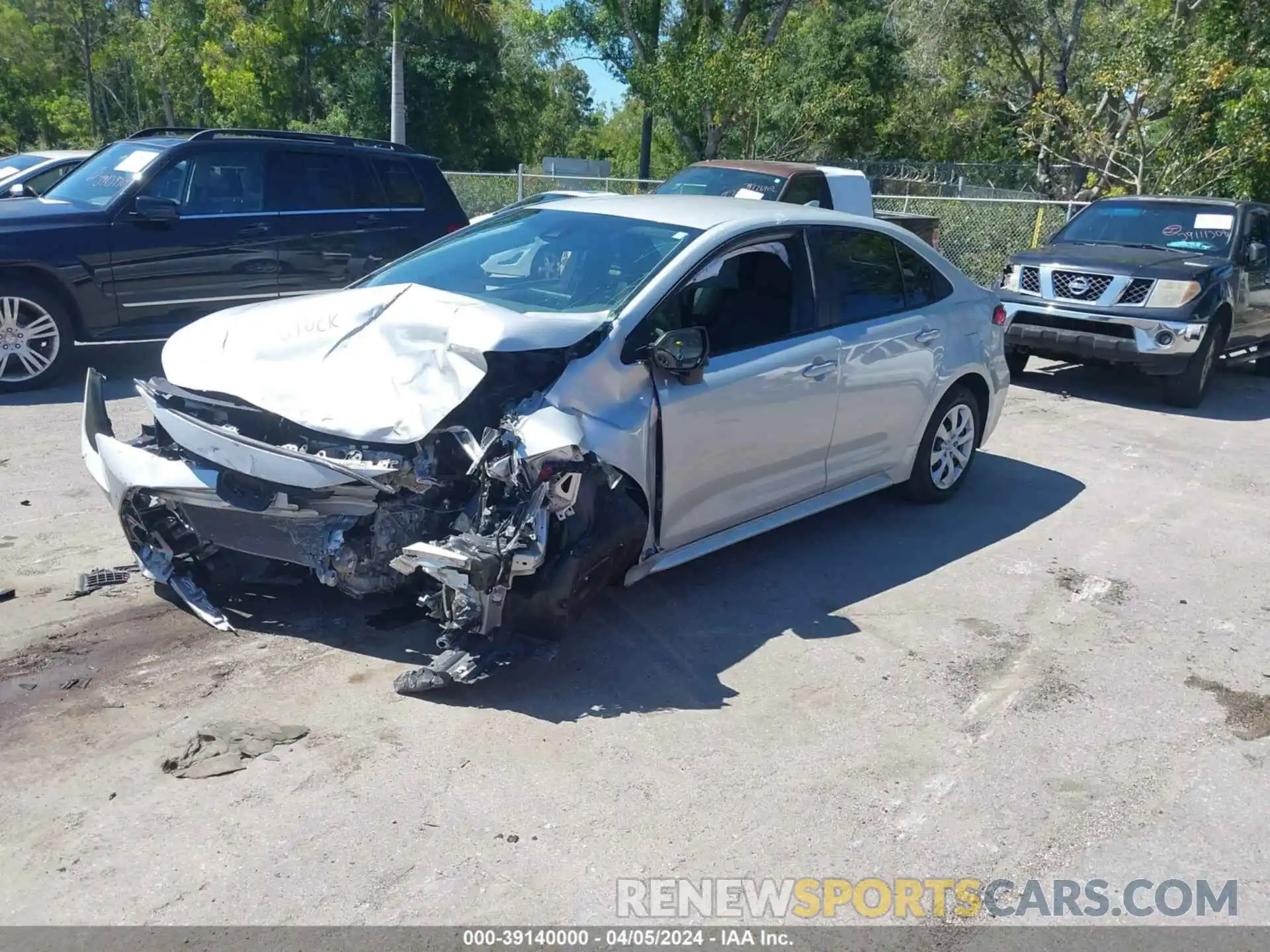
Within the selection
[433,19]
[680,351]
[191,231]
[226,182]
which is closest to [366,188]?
[226,182]

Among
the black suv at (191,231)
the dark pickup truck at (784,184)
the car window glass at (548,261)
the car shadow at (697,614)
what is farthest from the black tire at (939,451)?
the black suv at (191,231)

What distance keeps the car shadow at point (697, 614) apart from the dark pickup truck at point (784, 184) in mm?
5727

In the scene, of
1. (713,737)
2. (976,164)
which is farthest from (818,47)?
(713,737)

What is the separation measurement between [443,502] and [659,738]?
1.19 metres

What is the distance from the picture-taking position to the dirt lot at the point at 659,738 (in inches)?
126

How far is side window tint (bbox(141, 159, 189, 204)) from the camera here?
28.3 feet

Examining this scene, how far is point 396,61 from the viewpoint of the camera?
21.4 metres

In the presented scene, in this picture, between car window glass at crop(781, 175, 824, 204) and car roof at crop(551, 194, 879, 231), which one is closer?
car roof at crop(551, 194, 879, 231)

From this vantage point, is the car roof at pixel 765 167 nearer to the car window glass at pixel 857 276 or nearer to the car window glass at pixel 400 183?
the car window glass at pixel 400 183

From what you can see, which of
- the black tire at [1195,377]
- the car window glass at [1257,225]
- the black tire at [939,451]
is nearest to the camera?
the black tire at [939,451]

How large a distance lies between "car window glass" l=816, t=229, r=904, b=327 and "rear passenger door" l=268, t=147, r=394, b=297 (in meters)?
5.27

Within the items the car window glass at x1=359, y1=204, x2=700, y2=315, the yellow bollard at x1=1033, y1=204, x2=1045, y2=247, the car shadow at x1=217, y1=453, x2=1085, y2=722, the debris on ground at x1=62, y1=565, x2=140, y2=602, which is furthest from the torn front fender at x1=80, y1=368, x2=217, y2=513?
the yellow bollard at x1=1033, y1=204, x2=1045, y2=247

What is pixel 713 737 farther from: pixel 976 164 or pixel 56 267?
pixel 976 164

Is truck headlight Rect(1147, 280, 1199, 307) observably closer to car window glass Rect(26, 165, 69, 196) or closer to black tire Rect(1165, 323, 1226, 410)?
black tire Rect(1165, 323, 1226, 410)
